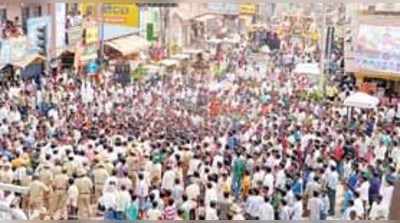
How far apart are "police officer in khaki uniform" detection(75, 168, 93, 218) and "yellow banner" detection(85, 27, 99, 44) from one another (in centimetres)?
52

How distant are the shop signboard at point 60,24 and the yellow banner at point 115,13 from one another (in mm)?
69

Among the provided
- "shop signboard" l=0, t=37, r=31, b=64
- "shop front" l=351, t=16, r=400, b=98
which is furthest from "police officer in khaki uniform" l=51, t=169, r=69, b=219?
"shop front" l=351, t=16, r=400, b=98

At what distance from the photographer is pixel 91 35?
247cm

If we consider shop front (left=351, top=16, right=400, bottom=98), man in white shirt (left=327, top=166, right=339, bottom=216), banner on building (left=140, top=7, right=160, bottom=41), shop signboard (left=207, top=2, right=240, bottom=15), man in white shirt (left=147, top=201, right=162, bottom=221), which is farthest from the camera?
man in white shirt (left=327, top=166, right=339, bottom=216)

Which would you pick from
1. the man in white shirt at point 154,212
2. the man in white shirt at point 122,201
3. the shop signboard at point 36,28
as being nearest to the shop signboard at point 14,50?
the shop signboard at point 36,28

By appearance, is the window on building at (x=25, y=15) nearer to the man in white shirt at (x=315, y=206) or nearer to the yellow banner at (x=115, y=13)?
the yellow banner at (x=115, y=13)

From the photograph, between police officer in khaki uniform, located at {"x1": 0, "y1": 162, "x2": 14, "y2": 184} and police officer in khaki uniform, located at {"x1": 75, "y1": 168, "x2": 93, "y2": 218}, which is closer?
police officer in khaki uniform, located at {"x1": 75, "y1": 168, "x2": 93, "y2": 218}

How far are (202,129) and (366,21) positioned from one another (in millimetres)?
789

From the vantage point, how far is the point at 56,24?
231 centimetres

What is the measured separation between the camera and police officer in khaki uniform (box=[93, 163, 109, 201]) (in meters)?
2.46

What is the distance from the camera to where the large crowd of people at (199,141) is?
251 centimetres

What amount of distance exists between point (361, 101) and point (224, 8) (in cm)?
83

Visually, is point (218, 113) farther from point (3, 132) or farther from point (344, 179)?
point (3, 132)

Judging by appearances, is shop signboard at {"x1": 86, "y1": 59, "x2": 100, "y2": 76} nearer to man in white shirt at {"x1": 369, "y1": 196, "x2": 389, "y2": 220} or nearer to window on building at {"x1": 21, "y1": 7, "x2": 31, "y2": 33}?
window on building at {"x1": 21, "y1": 7, "x2": 31, "y2": 33}
